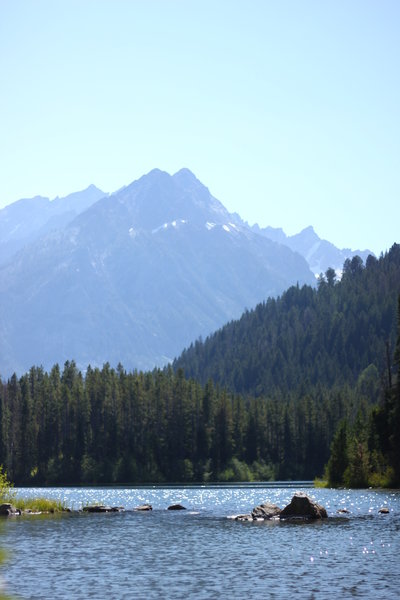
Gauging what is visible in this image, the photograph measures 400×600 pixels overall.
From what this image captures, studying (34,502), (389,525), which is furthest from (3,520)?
(389,525)

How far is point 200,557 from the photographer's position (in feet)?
186

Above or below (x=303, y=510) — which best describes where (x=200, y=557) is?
below

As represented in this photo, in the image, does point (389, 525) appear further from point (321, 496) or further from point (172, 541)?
point (321, 496)

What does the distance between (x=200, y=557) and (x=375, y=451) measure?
3037 inches

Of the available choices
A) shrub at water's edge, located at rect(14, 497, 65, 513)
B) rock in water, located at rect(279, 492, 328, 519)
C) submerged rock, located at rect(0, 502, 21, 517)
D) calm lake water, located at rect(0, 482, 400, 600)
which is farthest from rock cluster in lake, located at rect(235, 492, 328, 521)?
submerged rock, located at rect(0, 502, 21, 517)

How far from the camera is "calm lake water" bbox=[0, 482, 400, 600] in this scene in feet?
144

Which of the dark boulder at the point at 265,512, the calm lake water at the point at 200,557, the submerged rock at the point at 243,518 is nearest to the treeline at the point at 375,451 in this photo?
the calm lake water at the point at 200,557

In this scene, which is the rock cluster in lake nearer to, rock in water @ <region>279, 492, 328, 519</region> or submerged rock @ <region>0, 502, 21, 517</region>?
rock in water @ <region>279, 492, 328, 519</region>

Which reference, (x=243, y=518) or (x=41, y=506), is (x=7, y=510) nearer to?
(x=41, y=506)

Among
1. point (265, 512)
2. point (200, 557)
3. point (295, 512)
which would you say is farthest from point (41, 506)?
point (200, 557)

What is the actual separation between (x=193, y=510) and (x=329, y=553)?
47858mm

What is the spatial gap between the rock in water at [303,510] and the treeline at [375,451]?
110ft

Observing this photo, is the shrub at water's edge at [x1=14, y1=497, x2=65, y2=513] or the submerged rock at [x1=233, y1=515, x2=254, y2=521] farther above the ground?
the shrub at water's edge at [x1=14, y1=497, x2=65, y2=513]

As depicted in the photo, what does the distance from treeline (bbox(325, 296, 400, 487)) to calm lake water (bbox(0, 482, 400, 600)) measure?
94.0ft
